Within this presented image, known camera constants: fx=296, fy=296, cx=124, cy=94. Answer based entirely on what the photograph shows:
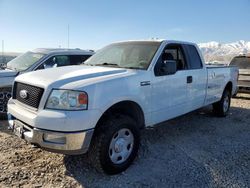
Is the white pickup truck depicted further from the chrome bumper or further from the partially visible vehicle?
the partially visible vehicle

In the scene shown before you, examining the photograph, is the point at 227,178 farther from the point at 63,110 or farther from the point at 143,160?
the point at 63,110

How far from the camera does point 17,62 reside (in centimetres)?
738

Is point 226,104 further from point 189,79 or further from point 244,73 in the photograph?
point 244,73

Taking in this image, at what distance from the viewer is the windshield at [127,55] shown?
15.6 feet

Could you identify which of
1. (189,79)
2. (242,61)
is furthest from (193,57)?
(242,61)

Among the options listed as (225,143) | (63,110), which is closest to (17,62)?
(63,110)

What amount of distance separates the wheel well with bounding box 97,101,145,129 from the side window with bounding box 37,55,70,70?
10.9 feet

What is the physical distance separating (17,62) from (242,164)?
5.64 meters

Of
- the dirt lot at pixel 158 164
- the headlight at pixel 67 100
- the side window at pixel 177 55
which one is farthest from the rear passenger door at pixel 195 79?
the headlight at pixel 67 100

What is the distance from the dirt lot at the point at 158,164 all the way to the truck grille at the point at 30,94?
932 mm

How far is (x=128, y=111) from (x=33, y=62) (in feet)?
12.0

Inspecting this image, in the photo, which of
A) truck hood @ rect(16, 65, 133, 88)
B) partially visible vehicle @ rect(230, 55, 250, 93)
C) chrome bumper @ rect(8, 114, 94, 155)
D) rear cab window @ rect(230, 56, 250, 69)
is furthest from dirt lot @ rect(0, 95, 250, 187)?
rear cab window @ rect(230, 56, 250, 69)

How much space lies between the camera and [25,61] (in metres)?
7.24

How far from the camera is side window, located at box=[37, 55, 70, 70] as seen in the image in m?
7.01
